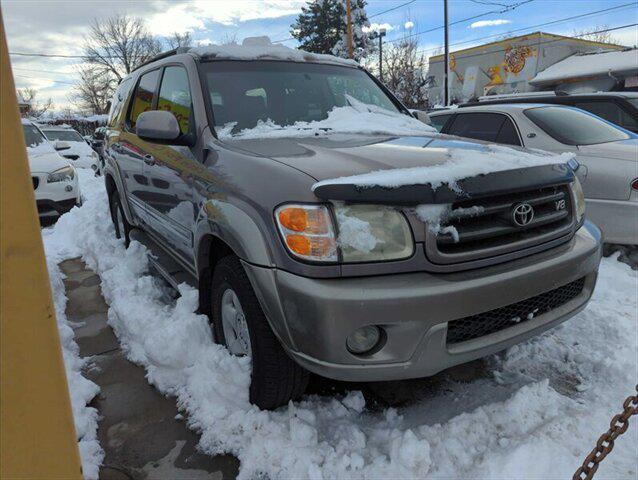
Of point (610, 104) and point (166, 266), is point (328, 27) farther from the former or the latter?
point (166, 266)

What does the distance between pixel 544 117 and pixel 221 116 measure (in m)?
3.88

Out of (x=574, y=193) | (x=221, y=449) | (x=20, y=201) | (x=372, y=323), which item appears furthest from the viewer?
(x=574, y=193)

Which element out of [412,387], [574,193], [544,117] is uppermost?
[544,117]

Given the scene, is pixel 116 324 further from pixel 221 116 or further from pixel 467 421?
pixel 467 421

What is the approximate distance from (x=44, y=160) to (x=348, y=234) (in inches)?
287

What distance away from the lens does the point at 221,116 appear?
9.54 ft

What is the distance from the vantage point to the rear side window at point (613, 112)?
6.56 m

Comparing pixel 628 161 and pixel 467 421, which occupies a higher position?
pixel 628 161

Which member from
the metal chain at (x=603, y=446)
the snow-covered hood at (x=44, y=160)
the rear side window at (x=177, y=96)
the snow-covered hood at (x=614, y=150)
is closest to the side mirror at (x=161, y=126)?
the rear side window at (x=177, y=96)

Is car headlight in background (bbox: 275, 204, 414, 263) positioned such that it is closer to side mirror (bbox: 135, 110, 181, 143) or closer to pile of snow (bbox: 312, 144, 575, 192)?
pile of snow (bbox: 312, 144, 575, 192)

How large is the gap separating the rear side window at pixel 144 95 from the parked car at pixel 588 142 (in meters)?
3.56

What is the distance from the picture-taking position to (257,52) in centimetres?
337

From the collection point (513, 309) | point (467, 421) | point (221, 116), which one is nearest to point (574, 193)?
point (513, 309)

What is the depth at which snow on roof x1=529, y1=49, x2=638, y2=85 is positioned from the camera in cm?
2480
